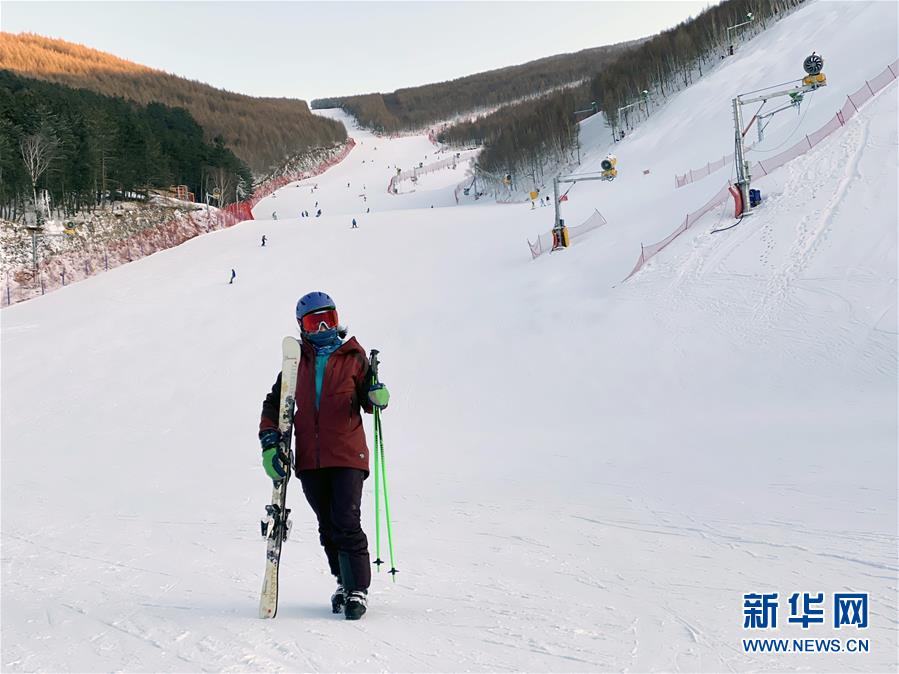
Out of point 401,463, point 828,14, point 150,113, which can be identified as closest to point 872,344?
point 401,463

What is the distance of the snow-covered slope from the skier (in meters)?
0.30

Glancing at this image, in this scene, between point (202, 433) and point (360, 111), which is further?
point (360, 111)

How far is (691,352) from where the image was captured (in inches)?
478

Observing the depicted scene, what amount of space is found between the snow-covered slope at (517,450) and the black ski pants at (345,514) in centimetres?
25

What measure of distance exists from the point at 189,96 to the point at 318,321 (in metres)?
120

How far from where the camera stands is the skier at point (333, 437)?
348cm

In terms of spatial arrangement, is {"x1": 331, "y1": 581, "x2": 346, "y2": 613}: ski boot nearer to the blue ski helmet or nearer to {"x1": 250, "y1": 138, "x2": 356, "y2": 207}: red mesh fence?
the blue ski helmet

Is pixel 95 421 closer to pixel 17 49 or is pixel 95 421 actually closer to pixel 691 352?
pixel 691 352

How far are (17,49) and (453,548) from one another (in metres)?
118

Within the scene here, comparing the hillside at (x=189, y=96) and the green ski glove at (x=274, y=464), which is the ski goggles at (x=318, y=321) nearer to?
the green ski glove at (x=274, y=464)

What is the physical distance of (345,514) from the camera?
348 cm

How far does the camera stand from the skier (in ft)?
11.4

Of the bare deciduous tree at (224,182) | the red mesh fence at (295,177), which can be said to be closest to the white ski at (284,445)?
the bare deciduous tree at (224,182)

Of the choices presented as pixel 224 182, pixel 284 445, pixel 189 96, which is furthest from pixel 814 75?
pixel 189 96
